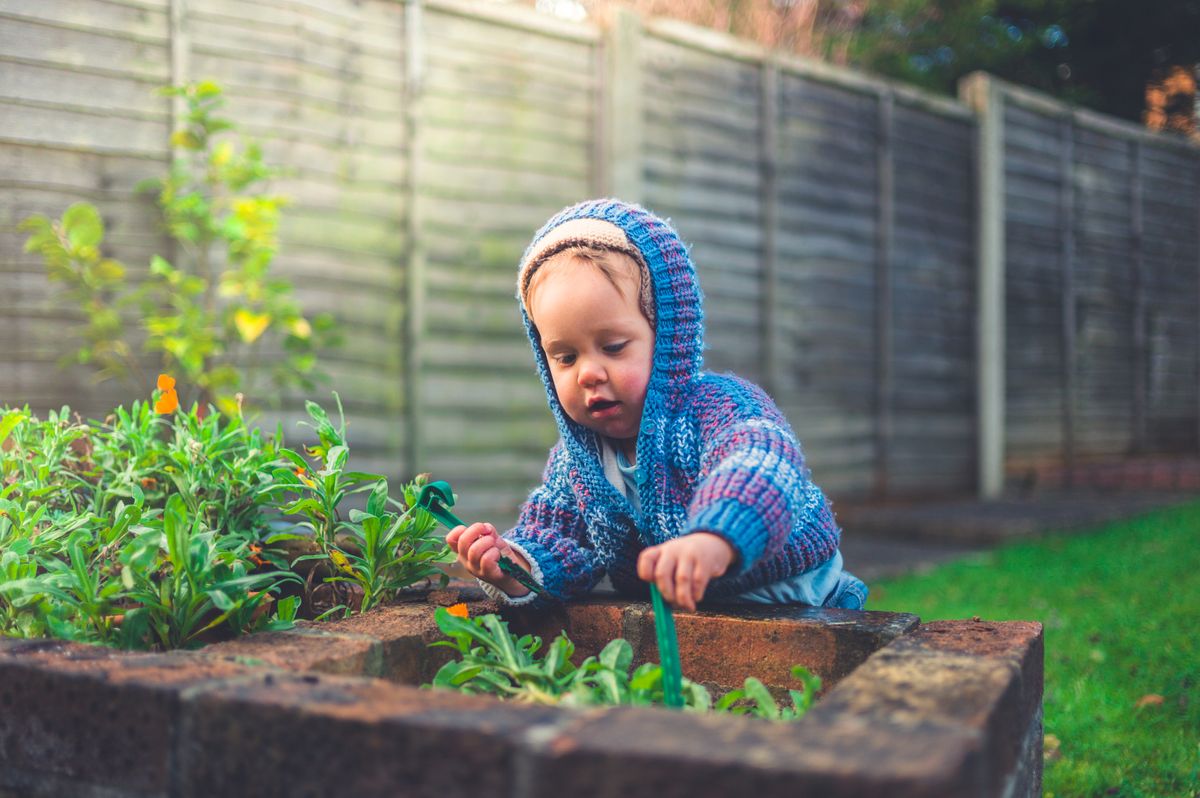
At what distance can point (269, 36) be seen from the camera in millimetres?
4367

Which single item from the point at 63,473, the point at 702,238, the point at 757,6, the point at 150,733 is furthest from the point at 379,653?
the point at 757,6

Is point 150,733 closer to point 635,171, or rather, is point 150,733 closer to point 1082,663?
point 1082,663

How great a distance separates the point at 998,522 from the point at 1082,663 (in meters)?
2.71

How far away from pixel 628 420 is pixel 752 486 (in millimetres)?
492

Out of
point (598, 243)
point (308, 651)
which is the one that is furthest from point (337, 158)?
point (308, 651)

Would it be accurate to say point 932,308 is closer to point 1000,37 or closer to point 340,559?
point 1000,37

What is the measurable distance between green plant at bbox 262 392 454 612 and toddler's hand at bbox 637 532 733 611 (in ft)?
2.10

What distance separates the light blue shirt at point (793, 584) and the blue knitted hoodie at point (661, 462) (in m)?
0.02

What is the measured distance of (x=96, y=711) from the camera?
1342mm

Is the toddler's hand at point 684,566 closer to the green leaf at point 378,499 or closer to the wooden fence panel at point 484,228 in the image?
the green leaf at point 378,499

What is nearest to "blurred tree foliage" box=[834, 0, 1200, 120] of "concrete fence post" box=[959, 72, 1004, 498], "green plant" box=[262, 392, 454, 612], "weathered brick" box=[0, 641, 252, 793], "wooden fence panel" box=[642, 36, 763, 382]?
"concrete fence post" box=[959, 72, 1004, 498]

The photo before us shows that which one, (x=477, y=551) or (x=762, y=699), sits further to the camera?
(x=477, y=551)

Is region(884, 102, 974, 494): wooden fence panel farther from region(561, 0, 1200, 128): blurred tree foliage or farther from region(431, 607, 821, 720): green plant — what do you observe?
region(431, 607, 821, 720): green plant

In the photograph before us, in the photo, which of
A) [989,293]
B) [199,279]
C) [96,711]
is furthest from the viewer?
[989,293]
